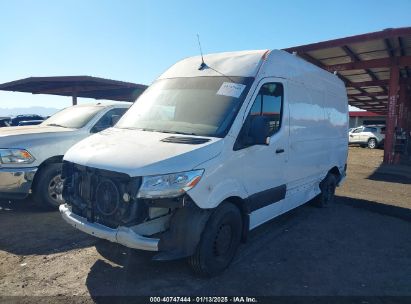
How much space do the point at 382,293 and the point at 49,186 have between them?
5.21 metres

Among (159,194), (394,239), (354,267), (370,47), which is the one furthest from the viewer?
(370,47)

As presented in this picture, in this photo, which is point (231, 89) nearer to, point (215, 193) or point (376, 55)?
point (215, 193)

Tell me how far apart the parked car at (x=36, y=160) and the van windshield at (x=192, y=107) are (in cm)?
163

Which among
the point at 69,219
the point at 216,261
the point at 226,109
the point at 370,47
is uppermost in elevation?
the point at 370,47

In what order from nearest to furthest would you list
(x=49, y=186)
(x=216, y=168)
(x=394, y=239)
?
(x=216, y=168) < (x=394, y=239) < (x=49, y=186)

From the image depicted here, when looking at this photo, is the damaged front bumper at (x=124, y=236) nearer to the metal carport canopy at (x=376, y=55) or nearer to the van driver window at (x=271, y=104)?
the van driver window at (x=271, y=104)

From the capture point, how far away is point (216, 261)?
3975mm

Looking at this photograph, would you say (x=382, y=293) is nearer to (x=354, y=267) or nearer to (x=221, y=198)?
(x=354, y=267)

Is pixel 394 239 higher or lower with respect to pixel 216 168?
lower

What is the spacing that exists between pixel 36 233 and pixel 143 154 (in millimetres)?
2712

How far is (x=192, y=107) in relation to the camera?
4402 millimetres

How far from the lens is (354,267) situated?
4473 mm

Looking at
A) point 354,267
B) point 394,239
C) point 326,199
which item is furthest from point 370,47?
point 354,267

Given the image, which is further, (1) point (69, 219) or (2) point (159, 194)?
(1) point (69, 219)
